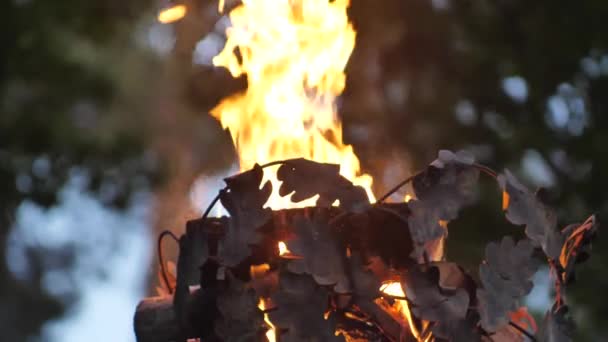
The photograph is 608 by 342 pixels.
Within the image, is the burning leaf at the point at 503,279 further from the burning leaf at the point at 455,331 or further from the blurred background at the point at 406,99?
the blurred background at the point at 406,99

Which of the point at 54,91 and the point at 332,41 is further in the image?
the point at 54,91

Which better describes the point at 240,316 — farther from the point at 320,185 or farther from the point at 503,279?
the point at 503,279

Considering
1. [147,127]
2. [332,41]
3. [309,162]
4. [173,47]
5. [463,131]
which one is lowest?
[309,162]

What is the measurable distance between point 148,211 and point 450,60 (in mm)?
4458

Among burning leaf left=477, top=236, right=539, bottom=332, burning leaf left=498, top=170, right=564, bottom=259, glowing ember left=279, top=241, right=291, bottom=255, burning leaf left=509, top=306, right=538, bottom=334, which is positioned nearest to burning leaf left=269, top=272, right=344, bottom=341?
glowing ember left=279, top=241, right=291, bottom=255

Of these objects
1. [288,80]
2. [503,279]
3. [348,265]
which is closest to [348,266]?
[348,265]

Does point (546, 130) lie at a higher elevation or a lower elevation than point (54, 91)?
lower

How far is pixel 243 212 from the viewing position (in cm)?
188

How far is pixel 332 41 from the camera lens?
105 inches

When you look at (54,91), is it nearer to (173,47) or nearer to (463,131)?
(173,47)

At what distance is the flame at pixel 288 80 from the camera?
2.49m


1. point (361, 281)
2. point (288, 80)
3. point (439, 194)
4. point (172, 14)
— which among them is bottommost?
point (361, 281)

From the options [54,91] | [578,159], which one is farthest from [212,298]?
[54,91]

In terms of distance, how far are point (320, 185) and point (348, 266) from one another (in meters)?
0.14
